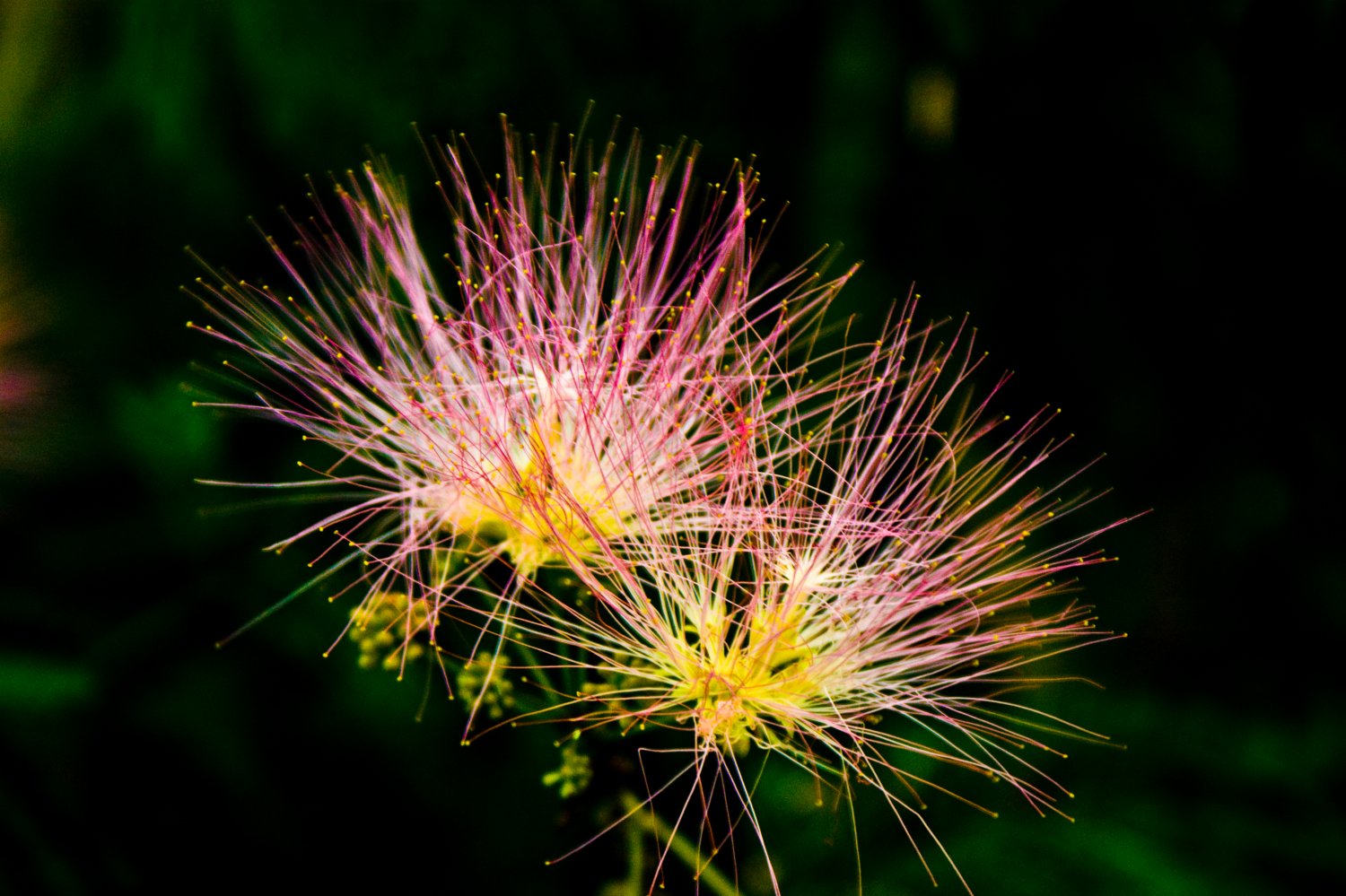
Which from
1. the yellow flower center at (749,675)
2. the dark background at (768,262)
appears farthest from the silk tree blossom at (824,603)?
the dark background at (768,262)

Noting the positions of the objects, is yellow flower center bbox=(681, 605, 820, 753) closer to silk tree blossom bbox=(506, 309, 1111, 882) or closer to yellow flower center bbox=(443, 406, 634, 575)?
silk tree blossom bbox=(506, 309, 1111, 882)

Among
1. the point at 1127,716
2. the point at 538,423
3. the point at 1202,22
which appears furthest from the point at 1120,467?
the point at 538,423

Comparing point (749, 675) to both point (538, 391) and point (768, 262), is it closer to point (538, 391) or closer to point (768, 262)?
point (538, 391)

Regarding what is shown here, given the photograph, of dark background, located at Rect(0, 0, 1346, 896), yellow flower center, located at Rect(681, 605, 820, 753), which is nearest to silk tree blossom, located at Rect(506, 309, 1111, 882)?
yellow flower center, located at Rect(681, 605, 820, 753)

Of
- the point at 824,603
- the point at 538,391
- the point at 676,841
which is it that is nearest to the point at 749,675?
the point at 824,603

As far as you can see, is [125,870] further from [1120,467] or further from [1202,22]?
[1202,22]

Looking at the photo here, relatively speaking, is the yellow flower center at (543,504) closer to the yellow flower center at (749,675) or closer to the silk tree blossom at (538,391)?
the silk tree blossom at (538,391)

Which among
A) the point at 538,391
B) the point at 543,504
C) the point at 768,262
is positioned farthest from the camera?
the point at 768,262
